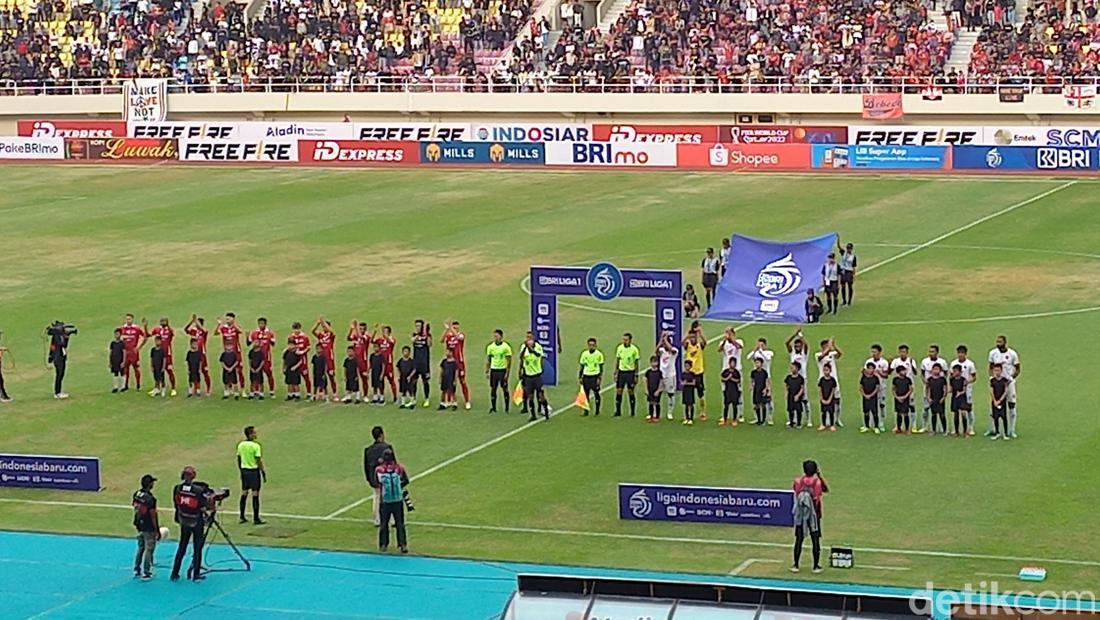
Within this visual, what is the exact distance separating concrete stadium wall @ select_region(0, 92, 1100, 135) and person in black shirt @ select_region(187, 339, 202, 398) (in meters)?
41.7

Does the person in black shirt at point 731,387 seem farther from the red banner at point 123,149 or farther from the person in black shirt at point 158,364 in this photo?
the red banner at point 123,149

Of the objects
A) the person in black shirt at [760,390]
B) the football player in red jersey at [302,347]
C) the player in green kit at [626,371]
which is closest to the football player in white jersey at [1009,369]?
the person in black shirt at [760,390]

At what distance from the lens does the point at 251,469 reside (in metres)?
24.3

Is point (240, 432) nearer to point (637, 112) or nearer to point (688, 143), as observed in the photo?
point (688, 143)

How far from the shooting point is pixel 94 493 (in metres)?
26.5

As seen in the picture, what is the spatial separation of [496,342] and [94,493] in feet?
22.5

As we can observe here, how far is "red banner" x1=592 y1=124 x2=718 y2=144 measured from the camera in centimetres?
6706

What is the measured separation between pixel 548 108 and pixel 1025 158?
63.0 ft

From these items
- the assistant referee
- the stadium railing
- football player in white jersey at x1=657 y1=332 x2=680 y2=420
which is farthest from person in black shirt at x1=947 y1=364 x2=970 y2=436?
the stadium railing

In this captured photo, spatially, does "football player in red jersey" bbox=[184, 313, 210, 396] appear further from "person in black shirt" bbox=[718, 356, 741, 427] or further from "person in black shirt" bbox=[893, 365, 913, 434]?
"person in black shirt" bbox=[893, 365, 913, 434]

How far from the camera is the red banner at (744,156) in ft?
210

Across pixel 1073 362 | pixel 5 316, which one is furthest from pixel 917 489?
pixel 5 316

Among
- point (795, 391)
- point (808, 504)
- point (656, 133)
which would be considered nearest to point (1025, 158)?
point (656, 133)

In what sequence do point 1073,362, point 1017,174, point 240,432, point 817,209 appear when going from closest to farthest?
point 240,432 → point 1073,362 → point 817,209 → point 1017,174
